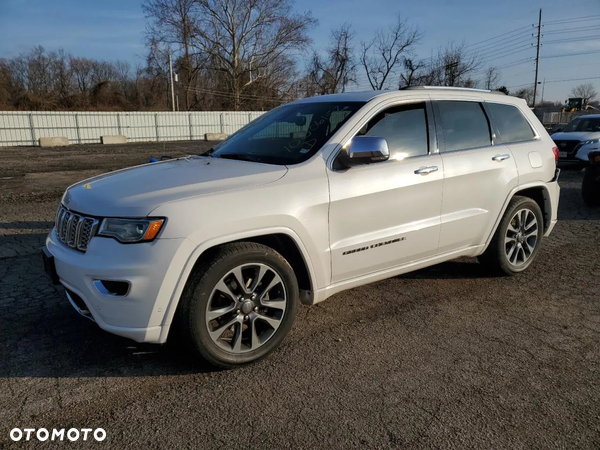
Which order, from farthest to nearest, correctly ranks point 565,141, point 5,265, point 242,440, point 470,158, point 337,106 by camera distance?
point 565,141, point 5,265, point 470,158, point 337,106, point 242,440

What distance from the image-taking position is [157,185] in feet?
10.1

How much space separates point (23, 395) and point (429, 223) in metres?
3.16

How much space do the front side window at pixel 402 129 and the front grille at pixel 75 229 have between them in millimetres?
2033

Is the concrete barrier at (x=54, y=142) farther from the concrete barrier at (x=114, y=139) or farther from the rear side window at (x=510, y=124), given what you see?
the rear side window at (x=510, y=124)

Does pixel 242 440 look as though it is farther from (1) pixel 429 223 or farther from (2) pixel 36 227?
(2) pixel 36 227

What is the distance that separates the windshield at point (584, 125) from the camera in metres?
14.7

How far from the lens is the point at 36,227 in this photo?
704cm

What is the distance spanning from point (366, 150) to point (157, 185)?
146 centimetres

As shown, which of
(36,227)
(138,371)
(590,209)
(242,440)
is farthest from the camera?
(590,209)

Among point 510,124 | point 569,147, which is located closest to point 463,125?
point 510,124

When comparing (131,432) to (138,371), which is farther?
(138,371)

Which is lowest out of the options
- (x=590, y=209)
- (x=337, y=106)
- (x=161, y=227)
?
(x=590, y=209)

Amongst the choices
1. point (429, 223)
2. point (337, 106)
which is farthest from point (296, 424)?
point (337, 106)

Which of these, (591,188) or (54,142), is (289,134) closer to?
(591,188)
